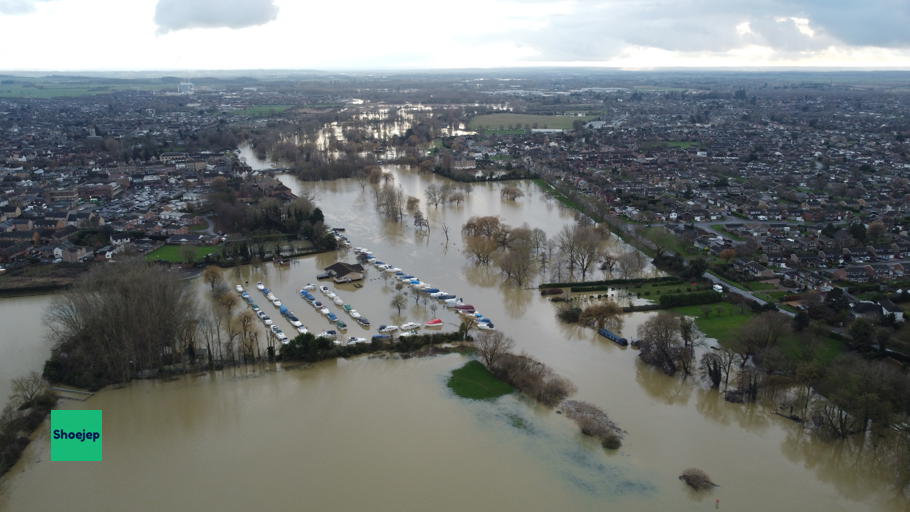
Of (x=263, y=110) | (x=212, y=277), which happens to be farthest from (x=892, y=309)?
(x=263, y=110)

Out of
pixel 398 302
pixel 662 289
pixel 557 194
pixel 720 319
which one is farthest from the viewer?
pixel 557 194

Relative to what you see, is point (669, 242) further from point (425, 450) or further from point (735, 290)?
point (425, 450)

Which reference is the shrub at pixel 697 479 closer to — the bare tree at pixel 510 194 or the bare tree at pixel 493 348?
the bare tree at pixel 493 348

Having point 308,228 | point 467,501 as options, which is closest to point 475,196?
point 308,228

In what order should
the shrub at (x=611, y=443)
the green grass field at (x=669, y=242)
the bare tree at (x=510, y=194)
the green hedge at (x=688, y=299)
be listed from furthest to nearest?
the bare tree at (x=510, y=194)
the green grass field at (x=669, y=242)
the green hedge at (x=688, y=299)
the shrub at (x=611, y=443)

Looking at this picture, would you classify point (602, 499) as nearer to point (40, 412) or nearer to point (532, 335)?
point (532, 335)

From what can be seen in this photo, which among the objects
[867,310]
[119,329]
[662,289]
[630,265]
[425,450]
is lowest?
[425,450]

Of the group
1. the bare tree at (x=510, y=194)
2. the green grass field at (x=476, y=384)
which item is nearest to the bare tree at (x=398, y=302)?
the green grass field at (x=476, y=384)
